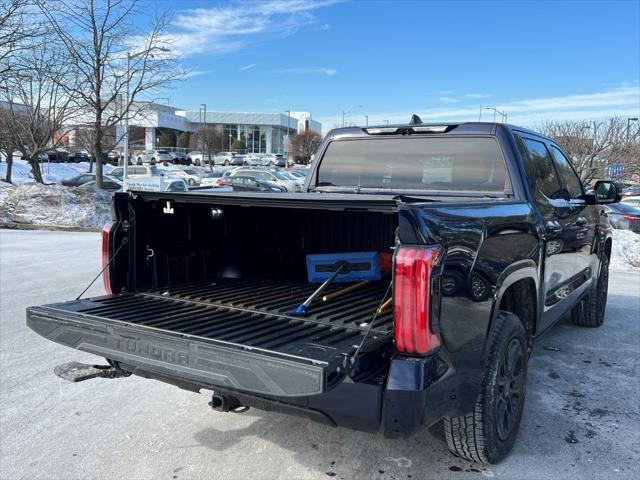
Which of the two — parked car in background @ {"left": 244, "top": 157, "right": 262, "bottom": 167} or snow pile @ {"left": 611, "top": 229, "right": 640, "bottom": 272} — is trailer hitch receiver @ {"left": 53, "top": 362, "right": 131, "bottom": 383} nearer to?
snow pile @ {"left": 611, "top": 229, "right": 640, "bottom": 272}

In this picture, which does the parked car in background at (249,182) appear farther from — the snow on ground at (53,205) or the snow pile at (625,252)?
the snow pile at (625,252)

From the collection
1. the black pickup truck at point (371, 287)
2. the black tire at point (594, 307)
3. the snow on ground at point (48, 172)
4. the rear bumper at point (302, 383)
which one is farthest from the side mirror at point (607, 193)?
the snow on ground at point (48, 172)

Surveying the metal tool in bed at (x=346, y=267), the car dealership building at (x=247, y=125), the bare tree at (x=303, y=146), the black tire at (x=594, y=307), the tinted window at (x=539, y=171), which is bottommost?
the black tire at (x=594, y=307)

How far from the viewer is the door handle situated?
4.07 metres

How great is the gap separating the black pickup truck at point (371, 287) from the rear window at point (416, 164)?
0.01m

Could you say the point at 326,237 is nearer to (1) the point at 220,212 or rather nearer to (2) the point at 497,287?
(1) the point at 220,212

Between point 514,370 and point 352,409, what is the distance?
56.0 inches

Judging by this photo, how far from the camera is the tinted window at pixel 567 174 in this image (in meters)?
5.07

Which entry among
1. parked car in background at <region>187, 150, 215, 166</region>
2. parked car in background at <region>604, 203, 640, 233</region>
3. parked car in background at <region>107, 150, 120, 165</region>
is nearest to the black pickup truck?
parked car in background at <region>604, 203, 640, 233</region>

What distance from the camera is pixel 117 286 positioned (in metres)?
3.82

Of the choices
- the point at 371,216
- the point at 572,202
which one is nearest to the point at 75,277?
the point at 371,216

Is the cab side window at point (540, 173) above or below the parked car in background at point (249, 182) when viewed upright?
above

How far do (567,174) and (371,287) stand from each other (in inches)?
95.7

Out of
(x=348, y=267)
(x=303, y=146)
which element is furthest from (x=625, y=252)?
(x=303, y=146)
